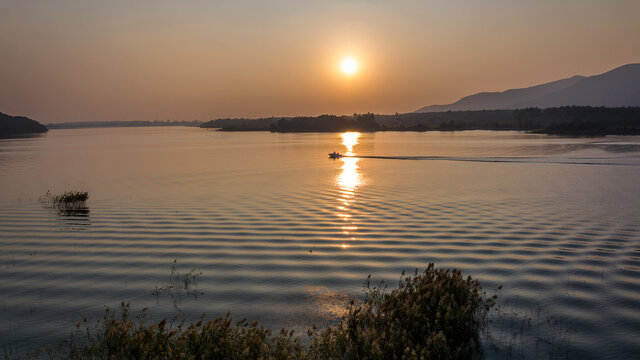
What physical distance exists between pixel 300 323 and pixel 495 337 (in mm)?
4434

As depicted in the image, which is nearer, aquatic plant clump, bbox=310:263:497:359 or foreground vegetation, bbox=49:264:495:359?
foreground vegetation, bbox=49:264:495:359

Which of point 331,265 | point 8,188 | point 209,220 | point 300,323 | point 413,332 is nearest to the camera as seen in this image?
point 413,332

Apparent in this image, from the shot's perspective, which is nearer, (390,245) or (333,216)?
(390,245)

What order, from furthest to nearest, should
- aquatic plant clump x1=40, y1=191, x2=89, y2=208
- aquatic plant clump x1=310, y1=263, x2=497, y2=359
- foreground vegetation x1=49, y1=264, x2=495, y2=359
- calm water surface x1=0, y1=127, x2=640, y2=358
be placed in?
aquatic plant clump x1=40, y1=191, x2=89, y2=208 < calm water surface x1=0, y1=127, x2=640, y2=358 < aquatic plant clump x1=310, y1=263, x2=497, y2=359 < foreground vegetation x1=49, y1=264, x2=495, y2=359

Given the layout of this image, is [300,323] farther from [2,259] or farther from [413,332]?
[2,259]

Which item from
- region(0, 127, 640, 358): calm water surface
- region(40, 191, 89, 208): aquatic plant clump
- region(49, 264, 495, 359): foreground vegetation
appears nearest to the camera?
region(49, 264, 495, 359): foreground vegetation

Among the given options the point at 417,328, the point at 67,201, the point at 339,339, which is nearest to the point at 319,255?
the point at 417,328

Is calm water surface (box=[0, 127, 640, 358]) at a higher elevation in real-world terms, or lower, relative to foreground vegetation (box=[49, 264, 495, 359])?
lower

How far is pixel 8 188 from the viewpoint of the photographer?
126 ft

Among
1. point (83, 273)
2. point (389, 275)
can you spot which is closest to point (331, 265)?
point (389, 275)

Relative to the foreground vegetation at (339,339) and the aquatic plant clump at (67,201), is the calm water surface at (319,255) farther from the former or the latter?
the foreground vegetation at (339,339)

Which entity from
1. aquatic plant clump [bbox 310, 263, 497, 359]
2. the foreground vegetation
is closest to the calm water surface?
aquatic plant clump [bbox 310, 263, 497, 359]

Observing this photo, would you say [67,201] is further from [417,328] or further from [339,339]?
[417,328]

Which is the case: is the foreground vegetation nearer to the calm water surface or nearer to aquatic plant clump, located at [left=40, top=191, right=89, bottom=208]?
the calm water surface
